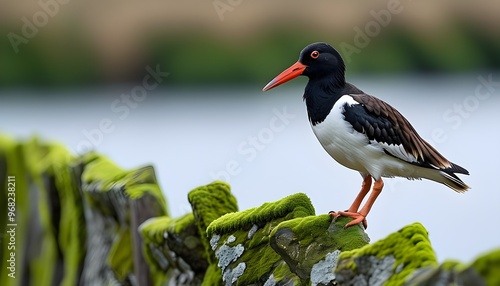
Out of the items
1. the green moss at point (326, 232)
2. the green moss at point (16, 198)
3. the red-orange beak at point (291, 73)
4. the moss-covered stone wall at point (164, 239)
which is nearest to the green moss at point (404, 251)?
the moss-covered stone wall at point (164, 239)

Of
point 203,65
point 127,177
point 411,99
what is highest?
point 203,65

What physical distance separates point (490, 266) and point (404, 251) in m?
0.70

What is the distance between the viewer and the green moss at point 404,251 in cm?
295

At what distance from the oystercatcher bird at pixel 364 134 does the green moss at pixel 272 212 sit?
0.24 metres

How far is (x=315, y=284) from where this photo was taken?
12.2ft

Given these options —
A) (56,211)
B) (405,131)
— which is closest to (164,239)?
(405,131)

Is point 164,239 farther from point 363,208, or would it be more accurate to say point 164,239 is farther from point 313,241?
point 313,241

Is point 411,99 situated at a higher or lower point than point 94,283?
higher

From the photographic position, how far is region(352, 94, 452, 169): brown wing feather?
452 cm

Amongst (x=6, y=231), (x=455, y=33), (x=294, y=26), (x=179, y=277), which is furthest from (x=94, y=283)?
(x=294, y=26)

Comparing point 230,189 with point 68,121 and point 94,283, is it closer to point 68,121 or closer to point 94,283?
point 94,283

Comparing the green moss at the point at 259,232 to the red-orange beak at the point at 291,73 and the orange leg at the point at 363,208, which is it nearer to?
the orange leg at the point at 363,208

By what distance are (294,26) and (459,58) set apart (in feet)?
17.7

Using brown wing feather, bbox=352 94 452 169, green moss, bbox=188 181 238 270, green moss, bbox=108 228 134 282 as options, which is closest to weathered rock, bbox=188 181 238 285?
green moss, bbox=188 181 238 270
